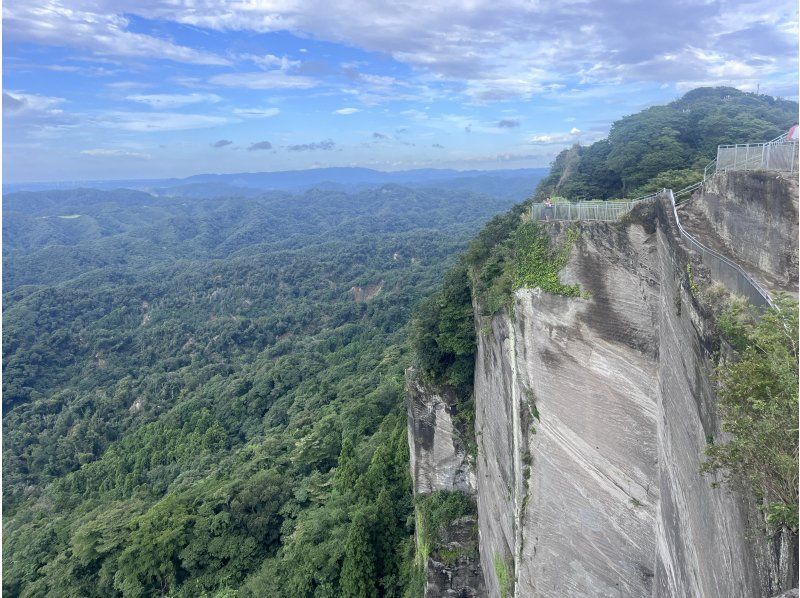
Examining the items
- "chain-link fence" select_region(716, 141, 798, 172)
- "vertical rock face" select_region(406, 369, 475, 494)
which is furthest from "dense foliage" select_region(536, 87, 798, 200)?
"vertical rock face" select_region(406, 369, 475, 494)

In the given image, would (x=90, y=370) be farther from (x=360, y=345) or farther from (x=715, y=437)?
(x=715, y=437)

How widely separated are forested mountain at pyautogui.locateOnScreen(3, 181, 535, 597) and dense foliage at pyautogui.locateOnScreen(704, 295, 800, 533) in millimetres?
18438

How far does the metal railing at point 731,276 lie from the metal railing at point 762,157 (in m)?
2.04

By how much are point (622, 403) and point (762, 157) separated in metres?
6.93

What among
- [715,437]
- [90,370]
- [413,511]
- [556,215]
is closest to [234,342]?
[90,370]

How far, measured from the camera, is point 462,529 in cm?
2162

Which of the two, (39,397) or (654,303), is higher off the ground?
(654,303)

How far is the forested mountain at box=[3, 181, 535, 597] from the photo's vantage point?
84.2ft

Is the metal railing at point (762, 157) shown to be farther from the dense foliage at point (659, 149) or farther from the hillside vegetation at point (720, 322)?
the dense foliage at point (659, 149)

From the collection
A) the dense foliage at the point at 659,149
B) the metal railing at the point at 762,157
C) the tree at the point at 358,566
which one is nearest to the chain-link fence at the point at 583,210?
the metal railing at the point at 762,157

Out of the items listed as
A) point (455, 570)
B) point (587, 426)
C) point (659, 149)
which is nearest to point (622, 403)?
point (587, 426)

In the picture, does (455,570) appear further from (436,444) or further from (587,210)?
(587,210)

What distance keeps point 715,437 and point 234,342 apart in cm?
8515

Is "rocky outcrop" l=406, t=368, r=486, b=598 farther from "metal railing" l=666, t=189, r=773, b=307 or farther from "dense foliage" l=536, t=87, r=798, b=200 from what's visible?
"metal railing" l=666, t=189, r=773, b=307
